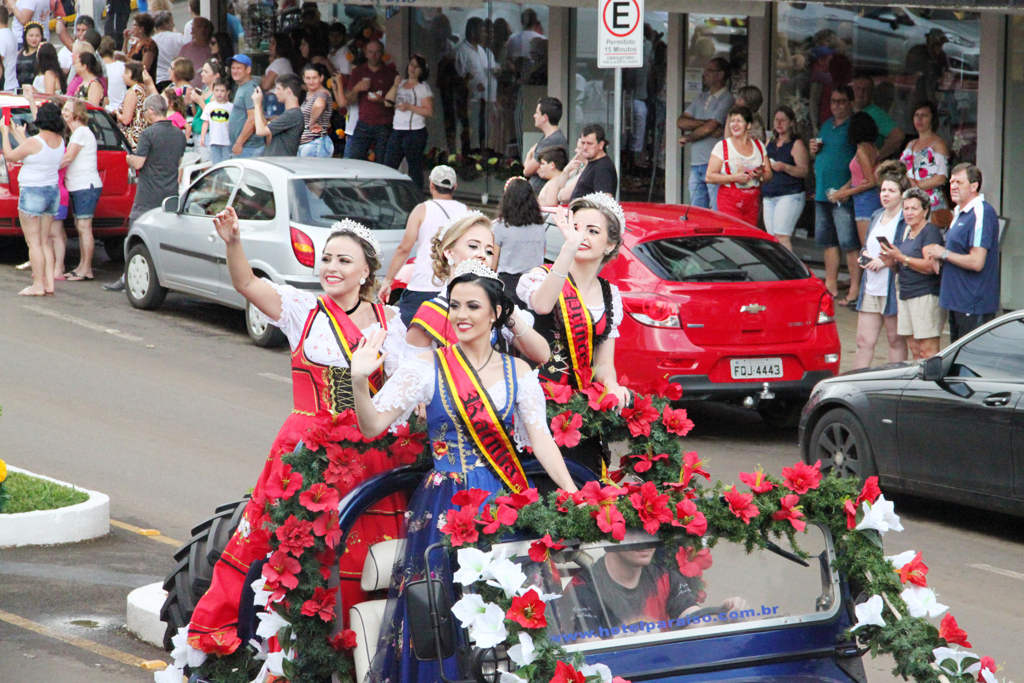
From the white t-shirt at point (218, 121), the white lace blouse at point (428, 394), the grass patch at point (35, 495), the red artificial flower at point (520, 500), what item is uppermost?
the white t-shirt at point (218, 121)

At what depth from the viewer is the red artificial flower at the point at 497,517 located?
13.0ft

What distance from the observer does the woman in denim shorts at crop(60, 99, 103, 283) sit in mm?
15164

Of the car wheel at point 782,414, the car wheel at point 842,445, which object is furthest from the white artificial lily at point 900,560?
the car wheel at point 782,414

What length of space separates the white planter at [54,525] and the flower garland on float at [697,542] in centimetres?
413

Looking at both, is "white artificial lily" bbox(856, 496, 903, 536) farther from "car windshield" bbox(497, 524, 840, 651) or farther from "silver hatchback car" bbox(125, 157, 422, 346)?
"silver hatchback car" bbox(125, 157, 422, 346)

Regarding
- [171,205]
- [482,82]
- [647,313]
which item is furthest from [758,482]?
[482,82]

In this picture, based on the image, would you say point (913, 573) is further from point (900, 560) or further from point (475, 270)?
point (475, 270)

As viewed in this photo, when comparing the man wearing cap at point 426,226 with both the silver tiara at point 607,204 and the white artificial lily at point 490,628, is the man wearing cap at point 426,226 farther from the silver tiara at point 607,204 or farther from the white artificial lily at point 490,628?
the white artificial lily at point 490,628

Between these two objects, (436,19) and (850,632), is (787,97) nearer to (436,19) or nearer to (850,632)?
(436,19)

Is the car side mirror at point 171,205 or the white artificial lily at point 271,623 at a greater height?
the car side mirror at point 171,205

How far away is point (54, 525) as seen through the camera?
7699mm

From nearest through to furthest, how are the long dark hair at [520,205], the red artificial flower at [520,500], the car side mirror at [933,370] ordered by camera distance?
the red artificial flower at [520,500] < the car side mirror at [933,370] < the long dark hair at [520,205]

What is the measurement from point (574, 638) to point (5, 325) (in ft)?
35.6

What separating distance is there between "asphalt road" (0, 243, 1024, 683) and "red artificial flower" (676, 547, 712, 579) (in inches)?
95.4
